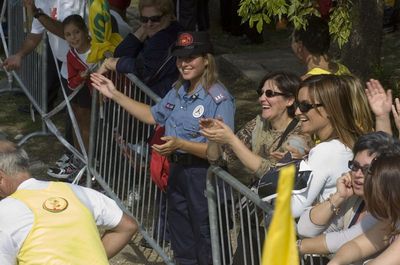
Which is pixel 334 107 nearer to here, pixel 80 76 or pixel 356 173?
pixel 356 173

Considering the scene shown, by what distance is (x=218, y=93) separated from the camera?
5211 millimetres

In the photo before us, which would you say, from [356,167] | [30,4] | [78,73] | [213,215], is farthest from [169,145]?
[30,4]

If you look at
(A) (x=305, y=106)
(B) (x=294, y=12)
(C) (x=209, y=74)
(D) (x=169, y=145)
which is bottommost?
(D) (x=169, y=145)

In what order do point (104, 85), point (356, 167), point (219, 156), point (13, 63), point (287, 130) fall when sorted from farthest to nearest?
point (13, 63)
point (104, 85)
point (219, 156)
point (287, 130)
point (356, 167)

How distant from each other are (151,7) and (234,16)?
5.67 metres

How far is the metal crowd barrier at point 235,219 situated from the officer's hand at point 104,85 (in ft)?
4.05

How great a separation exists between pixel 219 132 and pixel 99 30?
7.66 feet

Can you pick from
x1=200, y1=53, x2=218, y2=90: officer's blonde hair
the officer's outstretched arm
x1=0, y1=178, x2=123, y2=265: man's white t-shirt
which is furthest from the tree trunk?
x1=0, y1=178, x2=123, y2=265: man's white t-shirt

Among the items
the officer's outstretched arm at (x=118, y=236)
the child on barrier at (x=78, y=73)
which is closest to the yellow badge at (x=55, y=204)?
the officer's outstretched arm at (x=118, y=236)

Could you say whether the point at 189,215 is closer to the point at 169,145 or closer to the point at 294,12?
the point at 169,145

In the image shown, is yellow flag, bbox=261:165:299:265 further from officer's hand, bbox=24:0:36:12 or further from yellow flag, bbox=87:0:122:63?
officer's hand, bbox=24:0:36:12

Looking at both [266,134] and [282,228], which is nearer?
[282,228]

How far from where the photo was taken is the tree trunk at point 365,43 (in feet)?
23.4

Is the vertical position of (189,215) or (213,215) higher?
(213,215)
